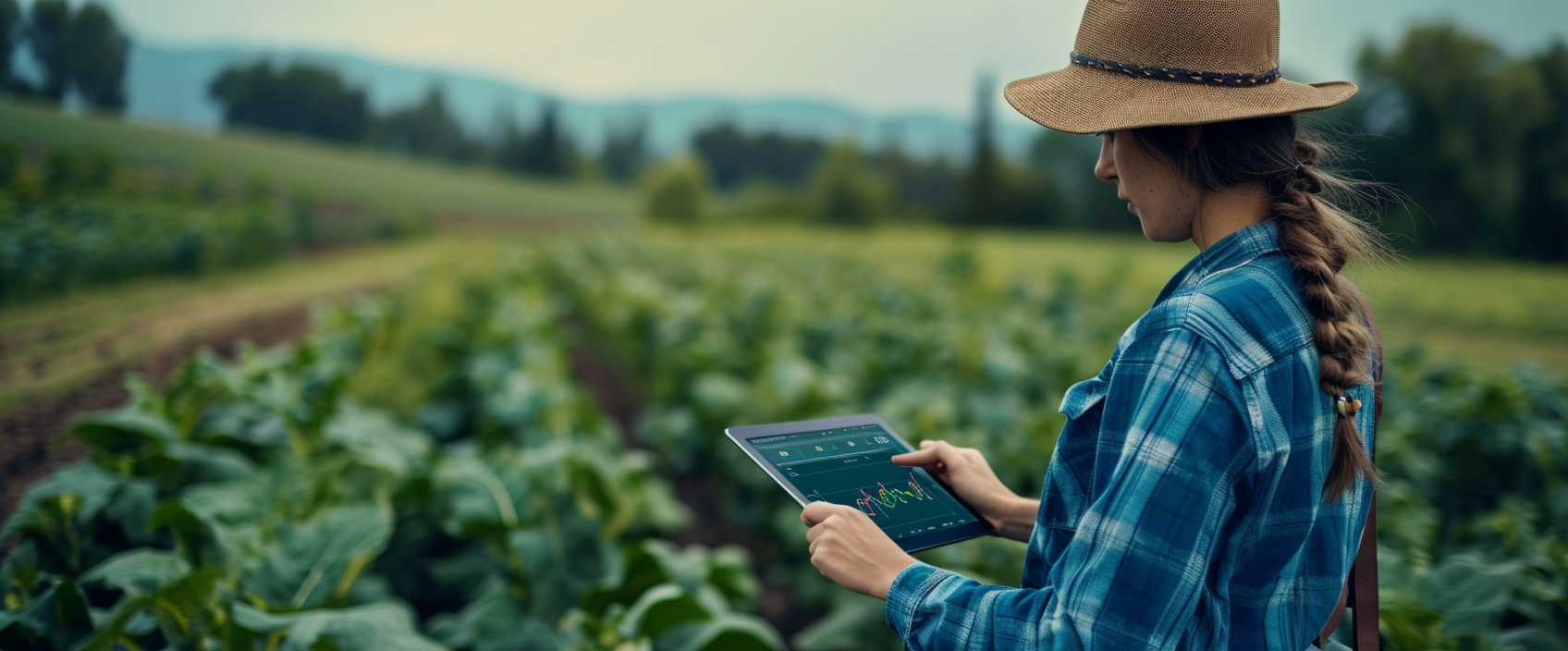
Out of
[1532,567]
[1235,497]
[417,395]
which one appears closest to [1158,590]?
[1235,497]

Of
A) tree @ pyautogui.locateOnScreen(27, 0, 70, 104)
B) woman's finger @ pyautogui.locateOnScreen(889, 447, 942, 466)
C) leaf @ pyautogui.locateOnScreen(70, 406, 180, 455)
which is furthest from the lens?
tree @ pyautogui.locateOnScreen(27, 0, 70, 104)

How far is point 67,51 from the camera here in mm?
3367

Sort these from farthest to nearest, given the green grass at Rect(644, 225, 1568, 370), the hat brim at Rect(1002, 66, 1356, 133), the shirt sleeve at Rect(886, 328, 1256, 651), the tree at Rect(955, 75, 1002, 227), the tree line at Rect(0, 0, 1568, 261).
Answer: the tree at Rect(955, 75, 1002, 227) → the green grass at Rect(644, 225, 1568, 370) → the tree line at Rect(0, 0, 1568, 261) → the hat brim at Rect(1002, 66, 1356, 133) → the shirt sleeve at Rect(886, 328, 1256, 651)

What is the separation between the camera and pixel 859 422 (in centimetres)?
167

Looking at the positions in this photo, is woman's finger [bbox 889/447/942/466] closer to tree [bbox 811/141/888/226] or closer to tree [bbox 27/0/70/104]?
tree [bbox 27/0/70/104]

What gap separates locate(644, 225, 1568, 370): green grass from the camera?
451cm

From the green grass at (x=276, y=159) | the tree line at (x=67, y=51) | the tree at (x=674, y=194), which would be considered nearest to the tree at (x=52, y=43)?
the tree line at (x=67, y=51)

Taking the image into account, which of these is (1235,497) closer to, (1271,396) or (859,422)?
(1271,396)

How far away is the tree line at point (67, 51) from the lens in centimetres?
311

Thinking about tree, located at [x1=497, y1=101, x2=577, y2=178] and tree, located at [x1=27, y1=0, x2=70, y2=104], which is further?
tree, located at [x1=497, y1=101, x2=577, y2=178]

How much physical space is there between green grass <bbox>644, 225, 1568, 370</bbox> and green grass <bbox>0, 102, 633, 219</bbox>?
3.99m

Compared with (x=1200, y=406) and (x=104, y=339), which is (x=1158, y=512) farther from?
(x=104, y=339)

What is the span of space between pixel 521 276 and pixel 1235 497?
10402 mm


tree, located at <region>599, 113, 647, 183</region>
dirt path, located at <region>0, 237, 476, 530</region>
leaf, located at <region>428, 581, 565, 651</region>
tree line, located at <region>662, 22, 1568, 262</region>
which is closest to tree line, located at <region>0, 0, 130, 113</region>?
dirt path, located at <region>0, 237, 476, 530</region>
